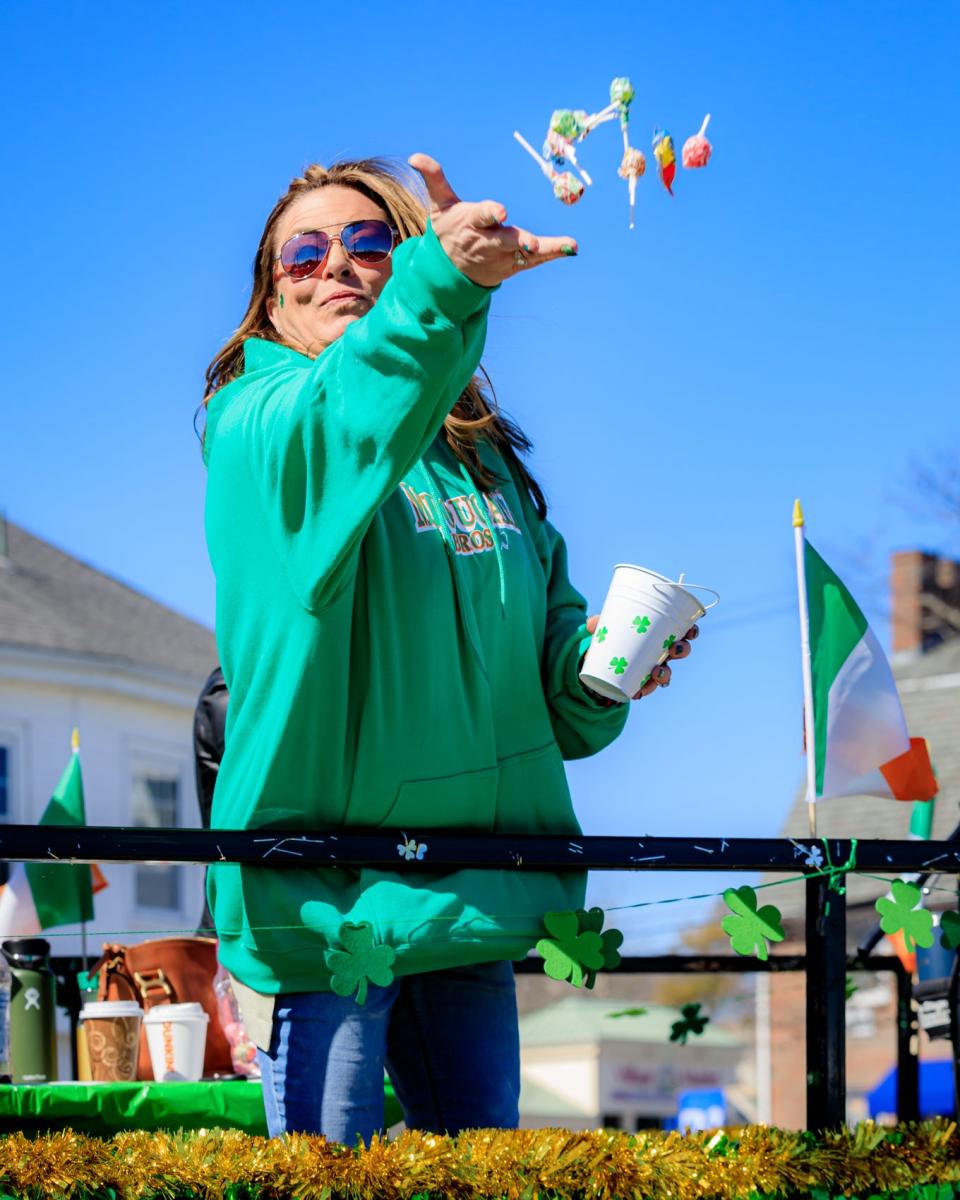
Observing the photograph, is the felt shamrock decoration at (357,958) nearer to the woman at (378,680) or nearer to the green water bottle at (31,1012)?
the woman at (378,680)

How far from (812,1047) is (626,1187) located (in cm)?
41

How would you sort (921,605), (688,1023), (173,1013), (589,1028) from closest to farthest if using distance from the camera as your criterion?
(173,1013) < (688,1023) < (921,605) < (589,1028)

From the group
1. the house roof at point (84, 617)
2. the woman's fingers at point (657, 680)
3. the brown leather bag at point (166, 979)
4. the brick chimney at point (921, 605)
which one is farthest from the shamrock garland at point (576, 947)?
the brick chimney at point (921, 605)

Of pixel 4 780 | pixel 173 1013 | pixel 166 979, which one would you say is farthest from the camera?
pixel 4 780

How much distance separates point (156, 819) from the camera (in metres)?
23.8

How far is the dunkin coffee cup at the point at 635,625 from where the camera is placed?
272cm

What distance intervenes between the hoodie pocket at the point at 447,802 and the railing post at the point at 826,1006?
0.52 meters

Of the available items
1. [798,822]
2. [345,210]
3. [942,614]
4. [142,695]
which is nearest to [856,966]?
[345,210]

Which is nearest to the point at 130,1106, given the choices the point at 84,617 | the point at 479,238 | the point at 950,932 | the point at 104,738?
the point at 950,932

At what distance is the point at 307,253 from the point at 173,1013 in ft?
7.03

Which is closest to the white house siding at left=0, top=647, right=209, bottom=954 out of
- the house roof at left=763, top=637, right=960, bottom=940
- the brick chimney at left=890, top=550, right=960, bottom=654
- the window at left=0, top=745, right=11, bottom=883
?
the window at left=0, top=745, right=11, bottom=883

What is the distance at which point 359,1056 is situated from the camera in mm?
2484

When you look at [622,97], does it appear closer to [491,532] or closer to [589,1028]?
[491,532]

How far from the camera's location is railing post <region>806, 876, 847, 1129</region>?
255cm
